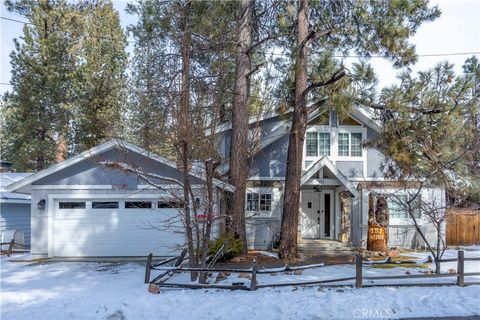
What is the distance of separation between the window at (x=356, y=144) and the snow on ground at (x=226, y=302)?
7.51 meters

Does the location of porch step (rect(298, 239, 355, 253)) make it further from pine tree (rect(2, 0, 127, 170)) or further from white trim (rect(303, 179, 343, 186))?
pine tree (rect(2, 0, 127, 170))

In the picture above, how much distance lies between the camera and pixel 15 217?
20000mm

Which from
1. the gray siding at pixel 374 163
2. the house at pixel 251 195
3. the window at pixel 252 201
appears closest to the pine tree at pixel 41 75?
the house at pixel 251 195

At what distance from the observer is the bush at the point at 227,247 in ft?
38.1

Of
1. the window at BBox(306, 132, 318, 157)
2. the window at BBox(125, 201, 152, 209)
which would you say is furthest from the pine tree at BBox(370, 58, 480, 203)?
the window at BBox(125, 201, 152, 209)

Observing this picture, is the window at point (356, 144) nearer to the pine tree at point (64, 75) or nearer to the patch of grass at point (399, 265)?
the patch of grass at point (399, 265)

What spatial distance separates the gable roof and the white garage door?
203 inches

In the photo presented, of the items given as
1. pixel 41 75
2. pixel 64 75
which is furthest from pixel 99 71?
pixel 41 75

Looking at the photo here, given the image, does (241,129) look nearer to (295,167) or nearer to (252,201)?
(295,167)

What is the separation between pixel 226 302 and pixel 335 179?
362 inches

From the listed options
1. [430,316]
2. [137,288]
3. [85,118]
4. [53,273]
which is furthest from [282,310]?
[85,118]

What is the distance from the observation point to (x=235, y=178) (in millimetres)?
11664

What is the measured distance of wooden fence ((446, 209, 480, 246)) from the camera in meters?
18.2

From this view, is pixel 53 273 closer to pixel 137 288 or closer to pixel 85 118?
pixel 137 288
